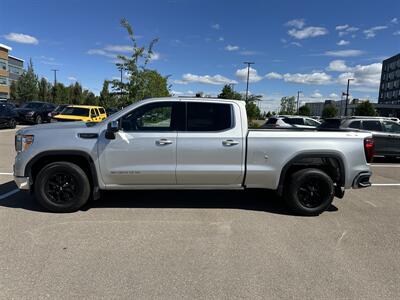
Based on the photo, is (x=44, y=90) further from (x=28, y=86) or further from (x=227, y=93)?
(x=227, y=93)

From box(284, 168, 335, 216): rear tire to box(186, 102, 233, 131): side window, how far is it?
4.56ft

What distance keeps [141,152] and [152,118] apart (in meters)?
0.60

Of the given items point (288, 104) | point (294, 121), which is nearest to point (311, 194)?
point (294, 121)

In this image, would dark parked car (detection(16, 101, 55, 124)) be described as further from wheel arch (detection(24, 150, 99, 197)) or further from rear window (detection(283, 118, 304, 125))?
wheel arch (detection(24, 150, 99, 197))

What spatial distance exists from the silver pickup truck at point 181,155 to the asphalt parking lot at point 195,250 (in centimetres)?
44

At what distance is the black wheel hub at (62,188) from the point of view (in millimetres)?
5086

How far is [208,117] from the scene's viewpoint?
5219 mm

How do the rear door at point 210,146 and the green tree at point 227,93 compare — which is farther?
the green tree at point 227,93

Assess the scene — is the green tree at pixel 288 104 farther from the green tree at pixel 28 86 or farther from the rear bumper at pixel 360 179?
the rear bumper at pixel 360 179

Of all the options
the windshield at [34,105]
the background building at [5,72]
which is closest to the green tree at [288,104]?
the background building at [5,72]

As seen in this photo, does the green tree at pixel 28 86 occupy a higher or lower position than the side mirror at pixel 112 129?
higher

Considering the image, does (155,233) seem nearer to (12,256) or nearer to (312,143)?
(12,256)

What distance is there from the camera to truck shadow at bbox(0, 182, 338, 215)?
5566 mm

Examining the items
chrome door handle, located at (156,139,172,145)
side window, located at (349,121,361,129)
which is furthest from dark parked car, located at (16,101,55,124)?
chrome door handle, located at (156,139,172,145)
